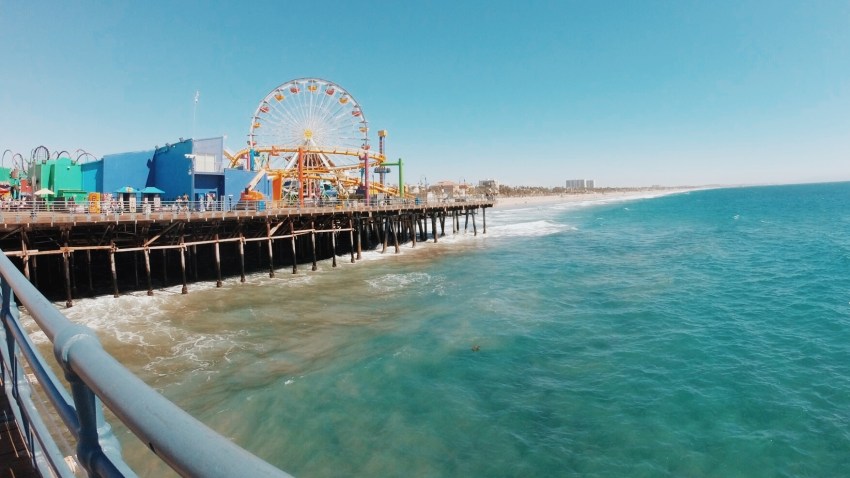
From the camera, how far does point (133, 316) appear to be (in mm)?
19328

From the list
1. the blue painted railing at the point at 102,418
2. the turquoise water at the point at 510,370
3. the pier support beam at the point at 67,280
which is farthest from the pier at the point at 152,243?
the blue painted railing at the point at 102,418

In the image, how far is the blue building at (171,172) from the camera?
107 feet

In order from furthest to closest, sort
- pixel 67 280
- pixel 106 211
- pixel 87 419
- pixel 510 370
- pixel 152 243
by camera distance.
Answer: pixel 152 243 < pixel 106 211 < pixel 67 280 < pixel 510 370 < pixel 87 419

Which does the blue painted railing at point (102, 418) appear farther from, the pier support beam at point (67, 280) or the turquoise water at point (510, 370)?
the pier support beam at point (67, 280)

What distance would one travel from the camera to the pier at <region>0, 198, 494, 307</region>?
2062cm

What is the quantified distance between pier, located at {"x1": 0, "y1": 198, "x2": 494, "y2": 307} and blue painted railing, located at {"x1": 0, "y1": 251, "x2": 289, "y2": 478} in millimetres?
20595

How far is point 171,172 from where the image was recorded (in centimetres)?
3378

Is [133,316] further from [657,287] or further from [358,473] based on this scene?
[657,287]

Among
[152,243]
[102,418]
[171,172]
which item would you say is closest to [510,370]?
[102,418]

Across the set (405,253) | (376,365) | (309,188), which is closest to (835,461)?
(376,365)

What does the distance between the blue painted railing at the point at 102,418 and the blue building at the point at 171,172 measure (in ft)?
109

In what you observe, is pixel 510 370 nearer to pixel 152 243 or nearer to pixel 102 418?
pixel 102 418

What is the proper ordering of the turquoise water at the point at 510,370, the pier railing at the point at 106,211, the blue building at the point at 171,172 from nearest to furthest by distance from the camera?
the turquoise water at the point at 510,370 < the pier railing at the point at 106,211 < the blue building at the point at 171,172

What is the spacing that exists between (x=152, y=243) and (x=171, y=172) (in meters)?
9.85
